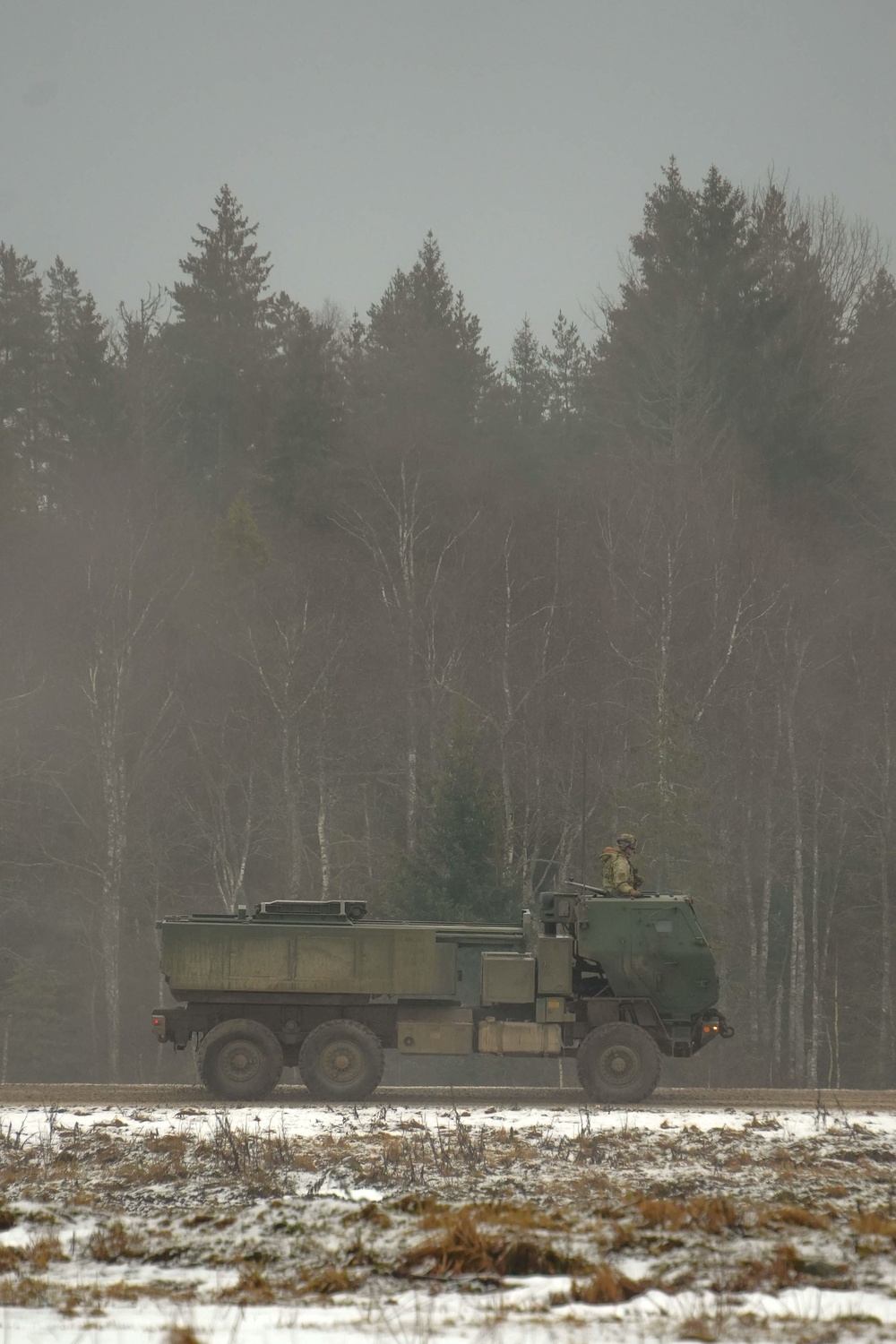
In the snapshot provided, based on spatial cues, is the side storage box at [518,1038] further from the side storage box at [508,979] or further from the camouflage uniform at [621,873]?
the camouflage uniform at [621,873]

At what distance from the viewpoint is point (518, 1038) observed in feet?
53.5

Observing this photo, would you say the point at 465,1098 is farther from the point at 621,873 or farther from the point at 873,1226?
the point at 873,1226

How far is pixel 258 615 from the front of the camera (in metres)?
39.2

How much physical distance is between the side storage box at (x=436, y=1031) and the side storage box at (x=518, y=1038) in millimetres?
180

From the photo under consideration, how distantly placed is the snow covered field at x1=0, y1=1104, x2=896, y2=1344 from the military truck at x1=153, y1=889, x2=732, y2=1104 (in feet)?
6.39

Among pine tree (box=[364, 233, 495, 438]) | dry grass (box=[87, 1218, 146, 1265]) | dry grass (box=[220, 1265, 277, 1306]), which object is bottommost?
dry grass (box=[87, 1218, 146, 1265])

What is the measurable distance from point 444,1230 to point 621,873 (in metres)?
7.85

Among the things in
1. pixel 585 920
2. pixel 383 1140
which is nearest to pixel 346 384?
pixel 585 920

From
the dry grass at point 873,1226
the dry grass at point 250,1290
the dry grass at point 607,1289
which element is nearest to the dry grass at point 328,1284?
the dry grass at point 250,1290

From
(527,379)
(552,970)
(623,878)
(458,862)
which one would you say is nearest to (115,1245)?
(552,970)

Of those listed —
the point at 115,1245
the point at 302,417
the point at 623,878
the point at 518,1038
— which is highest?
the point at 302,417

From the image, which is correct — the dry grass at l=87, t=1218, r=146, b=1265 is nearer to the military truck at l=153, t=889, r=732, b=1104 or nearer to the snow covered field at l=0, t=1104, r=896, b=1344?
the snow covered field at l=0, t=1104, r=896, b=1344

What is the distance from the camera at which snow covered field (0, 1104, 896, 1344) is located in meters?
7.79

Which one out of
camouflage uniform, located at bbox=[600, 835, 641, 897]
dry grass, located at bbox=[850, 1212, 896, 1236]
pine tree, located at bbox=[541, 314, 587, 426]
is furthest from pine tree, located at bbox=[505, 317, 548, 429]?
dry grass, located at bbox=[850, 1212, 896, 1236]
